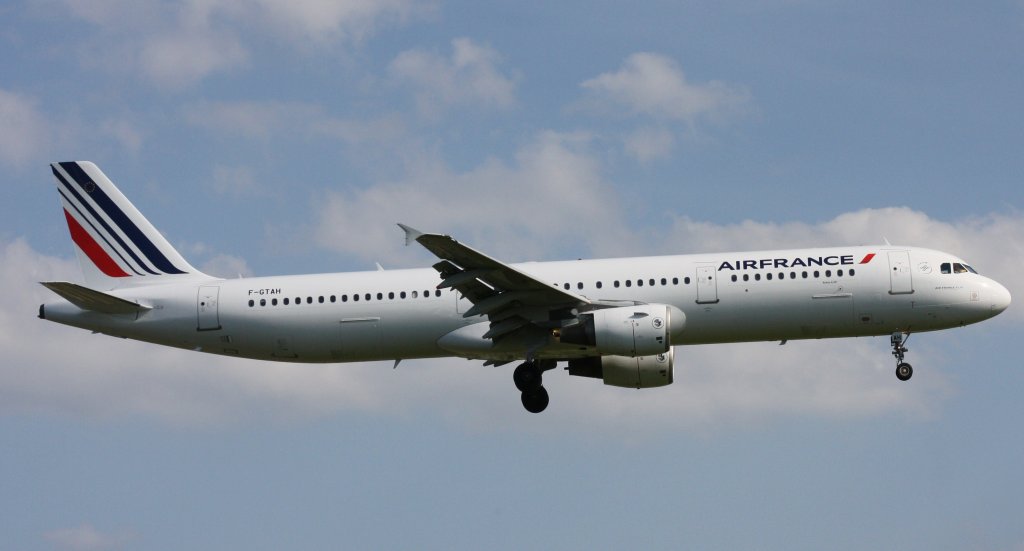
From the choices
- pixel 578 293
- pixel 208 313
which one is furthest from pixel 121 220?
pixel 578 293

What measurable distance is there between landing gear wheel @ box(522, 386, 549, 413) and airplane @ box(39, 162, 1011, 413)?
46mm

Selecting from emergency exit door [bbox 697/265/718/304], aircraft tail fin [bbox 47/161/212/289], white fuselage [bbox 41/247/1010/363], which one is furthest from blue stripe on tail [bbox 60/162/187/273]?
emergency exit door [bbox 697/265/718/304]

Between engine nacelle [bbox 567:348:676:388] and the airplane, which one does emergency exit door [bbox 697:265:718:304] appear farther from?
engine nacelle [bbox 567:348:676:388]

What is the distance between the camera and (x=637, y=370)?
1809 inches

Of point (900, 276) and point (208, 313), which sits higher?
point (900, 276)

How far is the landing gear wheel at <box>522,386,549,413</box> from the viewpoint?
45312 millimetres

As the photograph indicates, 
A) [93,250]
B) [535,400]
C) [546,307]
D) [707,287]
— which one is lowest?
[535,400]

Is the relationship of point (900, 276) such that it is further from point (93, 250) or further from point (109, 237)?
point (93, 250)

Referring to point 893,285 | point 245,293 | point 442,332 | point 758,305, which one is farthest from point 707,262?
point 245,293

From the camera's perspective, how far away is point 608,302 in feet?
140

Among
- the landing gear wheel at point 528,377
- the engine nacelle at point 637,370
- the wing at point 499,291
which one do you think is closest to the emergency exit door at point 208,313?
the wing at point 499,291

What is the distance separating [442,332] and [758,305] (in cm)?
982

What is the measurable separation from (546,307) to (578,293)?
1.28 metres

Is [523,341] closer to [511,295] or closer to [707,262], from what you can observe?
[511,295]
